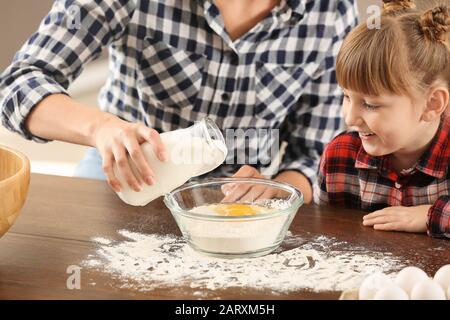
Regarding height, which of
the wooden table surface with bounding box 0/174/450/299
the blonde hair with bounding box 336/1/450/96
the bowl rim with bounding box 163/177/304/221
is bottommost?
the wooden table surface with bounding box 0/174/450/299

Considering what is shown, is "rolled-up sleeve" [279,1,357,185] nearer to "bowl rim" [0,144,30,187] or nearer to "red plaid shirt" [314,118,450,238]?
"red plaid shirt" [314,118,450,238]

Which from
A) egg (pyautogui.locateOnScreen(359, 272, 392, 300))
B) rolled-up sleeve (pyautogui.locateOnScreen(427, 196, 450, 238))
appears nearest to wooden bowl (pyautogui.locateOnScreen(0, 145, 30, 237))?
egg (pyautogui.locateOnScreen(359, 272, 392, 300))

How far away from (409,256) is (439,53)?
1.67 ft

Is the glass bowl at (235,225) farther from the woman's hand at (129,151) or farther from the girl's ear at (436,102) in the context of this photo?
the girl's ear at (436,102)

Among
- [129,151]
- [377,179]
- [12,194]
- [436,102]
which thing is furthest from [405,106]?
[12,194]

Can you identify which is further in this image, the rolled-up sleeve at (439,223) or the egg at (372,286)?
the rolled-up sleeve at (439,223)

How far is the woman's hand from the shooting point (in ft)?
4.47

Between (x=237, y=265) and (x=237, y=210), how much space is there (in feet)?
0.59

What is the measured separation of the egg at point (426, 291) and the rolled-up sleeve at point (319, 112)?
108 cm

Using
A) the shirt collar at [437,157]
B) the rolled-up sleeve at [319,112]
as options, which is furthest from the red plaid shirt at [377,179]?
the rolled-up sleeve at [319,112]

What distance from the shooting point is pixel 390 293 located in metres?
1.08

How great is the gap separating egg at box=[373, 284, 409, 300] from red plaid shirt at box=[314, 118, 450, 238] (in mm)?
561

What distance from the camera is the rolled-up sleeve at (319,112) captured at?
221 centimetres
